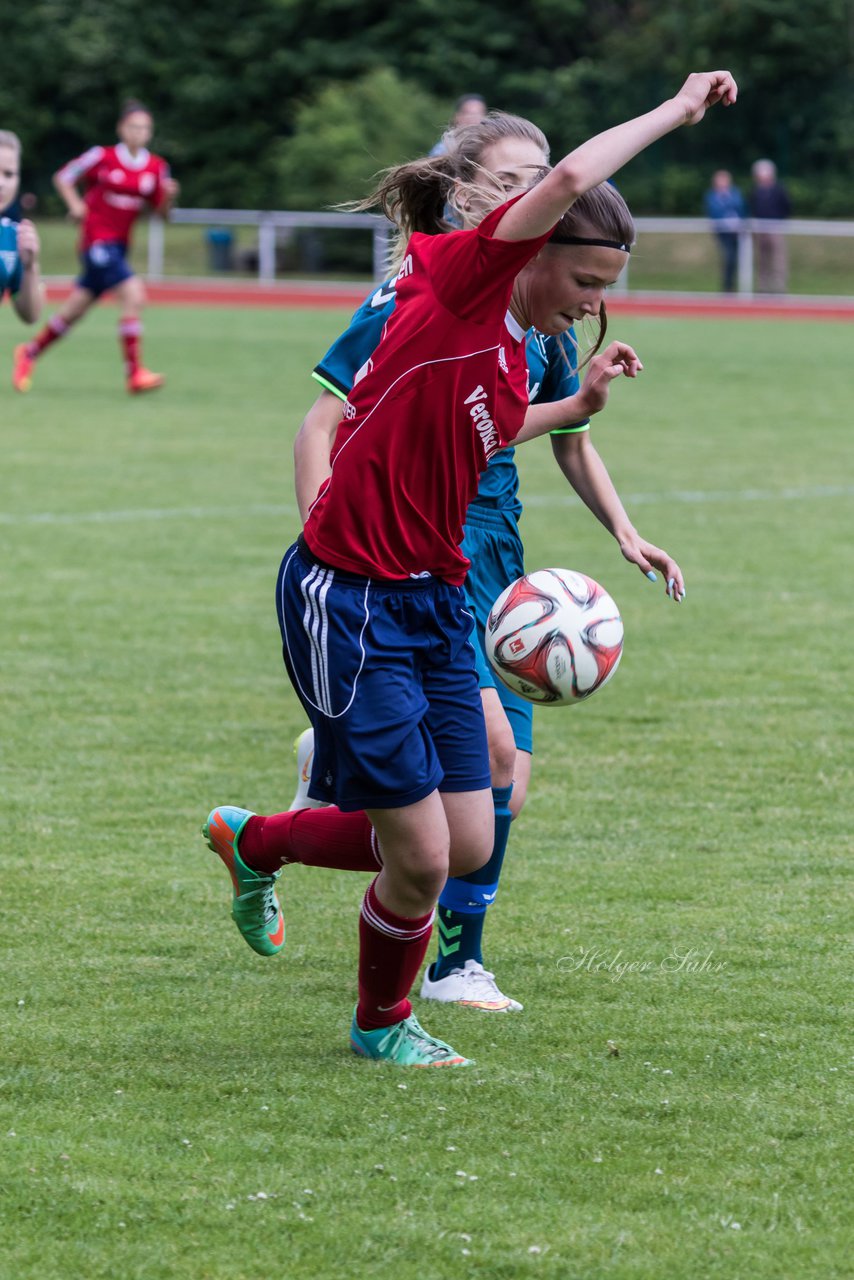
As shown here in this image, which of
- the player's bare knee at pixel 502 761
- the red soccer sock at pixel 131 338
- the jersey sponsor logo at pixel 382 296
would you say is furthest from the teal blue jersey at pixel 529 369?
the red soccer sock at pixel 131 338

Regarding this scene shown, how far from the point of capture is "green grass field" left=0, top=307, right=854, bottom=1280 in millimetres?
3107

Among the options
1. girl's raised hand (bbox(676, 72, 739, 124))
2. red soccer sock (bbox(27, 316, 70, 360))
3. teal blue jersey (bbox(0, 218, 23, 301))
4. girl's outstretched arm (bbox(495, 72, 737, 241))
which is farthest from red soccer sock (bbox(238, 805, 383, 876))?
red soccer sock (bbox(27, 316, 70, 360))

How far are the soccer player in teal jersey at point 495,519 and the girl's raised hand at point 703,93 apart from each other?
24.1 inches

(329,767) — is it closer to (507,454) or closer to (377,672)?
(377,672)

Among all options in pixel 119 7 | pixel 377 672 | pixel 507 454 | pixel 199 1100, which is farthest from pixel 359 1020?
pixel 119 7

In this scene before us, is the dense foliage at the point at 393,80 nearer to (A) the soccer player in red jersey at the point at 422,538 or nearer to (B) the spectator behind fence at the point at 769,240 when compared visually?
(B) the spectator behind fence at the point at 769,240

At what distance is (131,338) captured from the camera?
657 inches

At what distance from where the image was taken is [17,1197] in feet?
10.4

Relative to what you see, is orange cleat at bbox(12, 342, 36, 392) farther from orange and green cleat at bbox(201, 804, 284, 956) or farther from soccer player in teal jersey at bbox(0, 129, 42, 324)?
orange and green cleat at bbox(201, 804, 284, 956)

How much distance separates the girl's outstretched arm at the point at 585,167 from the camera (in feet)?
10.5

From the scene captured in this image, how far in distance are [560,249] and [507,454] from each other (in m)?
1.03

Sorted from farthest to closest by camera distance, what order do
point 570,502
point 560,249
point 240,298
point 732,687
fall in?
point 240,298
point 570,502
point 732,687
point 560,249

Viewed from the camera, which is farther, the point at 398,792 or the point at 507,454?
the point at 507,454

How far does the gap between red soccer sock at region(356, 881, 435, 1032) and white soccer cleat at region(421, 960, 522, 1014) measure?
340 millimetres
